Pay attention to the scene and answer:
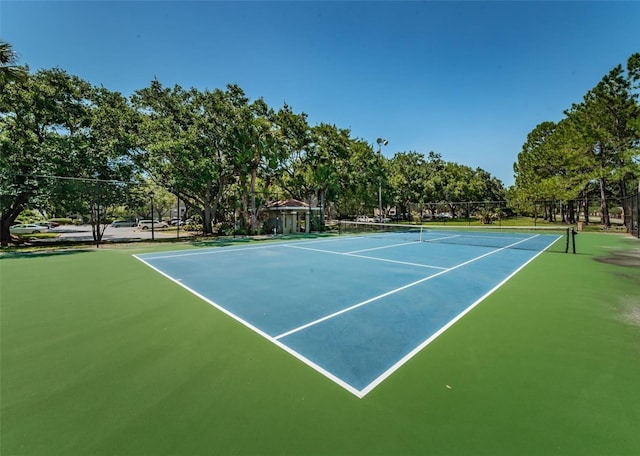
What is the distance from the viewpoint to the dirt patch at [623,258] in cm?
1023

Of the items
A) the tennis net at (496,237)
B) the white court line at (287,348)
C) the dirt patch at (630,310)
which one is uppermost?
the tennis net at (496,237)

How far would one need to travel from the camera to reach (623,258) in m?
11.3

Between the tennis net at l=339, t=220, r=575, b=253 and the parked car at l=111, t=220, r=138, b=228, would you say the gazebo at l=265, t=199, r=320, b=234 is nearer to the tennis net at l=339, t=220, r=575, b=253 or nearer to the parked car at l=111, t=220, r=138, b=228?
the tennis net at l=339, t=220, r=575, b=253

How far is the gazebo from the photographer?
27427 mm

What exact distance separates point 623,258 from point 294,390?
1496cm

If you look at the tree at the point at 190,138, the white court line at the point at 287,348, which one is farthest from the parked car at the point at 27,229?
the white court line at the point at 287,348

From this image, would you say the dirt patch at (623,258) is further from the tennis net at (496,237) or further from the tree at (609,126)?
the tree at (609,126)

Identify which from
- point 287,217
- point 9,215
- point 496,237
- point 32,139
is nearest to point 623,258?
point 496,237

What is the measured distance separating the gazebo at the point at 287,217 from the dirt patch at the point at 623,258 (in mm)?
21349

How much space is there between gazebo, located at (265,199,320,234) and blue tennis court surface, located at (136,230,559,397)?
1541cm

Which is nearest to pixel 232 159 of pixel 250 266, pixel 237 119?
pixel 237 119

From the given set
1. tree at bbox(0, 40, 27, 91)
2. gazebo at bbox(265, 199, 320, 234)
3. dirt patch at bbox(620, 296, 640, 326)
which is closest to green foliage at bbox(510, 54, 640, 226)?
dirt patch at bbox(620, 296, 640, 326)

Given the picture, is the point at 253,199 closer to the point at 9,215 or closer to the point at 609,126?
the point at 9,215

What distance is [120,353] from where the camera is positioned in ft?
12.8
